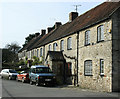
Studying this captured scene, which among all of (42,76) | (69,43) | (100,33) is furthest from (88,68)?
(69,43)

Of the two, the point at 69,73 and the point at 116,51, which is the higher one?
the point at 116,51

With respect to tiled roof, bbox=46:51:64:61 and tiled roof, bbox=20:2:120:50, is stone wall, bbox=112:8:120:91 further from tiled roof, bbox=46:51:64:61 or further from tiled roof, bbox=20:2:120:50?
tiled roof, bbox=46:51:64:61

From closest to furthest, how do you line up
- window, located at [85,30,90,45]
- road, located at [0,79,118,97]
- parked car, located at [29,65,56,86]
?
road, located at [0,79,118,97] < parked car, located at [29,65,56,86] < window, located at [85,30,90,45]

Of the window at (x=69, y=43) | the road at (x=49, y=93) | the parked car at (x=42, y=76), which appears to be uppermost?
the window at (x=69, y=43)

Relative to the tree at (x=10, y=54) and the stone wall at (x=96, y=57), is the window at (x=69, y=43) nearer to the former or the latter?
the stone wall at (x=96, y=57)

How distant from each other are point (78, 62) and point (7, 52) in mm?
59859

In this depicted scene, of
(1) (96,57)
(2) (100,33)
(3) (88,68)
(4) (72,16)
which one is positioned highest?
(4) (72,16)

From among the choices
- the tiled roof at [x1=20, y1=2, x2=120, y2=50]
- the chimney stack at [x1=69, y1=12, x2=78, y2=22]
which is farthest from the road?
the chimney stack at [x1=69, y1=12, x2=78, y2=22]

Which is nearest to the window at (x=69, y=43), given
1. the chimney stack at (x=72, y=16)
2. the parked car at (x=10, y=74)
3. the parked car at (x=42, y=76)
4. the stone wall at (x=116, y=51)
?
the parked car at (x=42, y=76)

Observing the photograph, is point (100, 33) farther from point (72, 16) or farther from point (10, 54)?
point (10, 54)

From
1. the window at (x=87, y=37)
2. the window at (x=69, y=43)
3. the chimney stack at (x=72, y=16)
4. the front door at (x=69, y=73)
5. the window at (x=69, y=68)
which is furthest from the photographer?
the chimney stack at (x=72, y=16)

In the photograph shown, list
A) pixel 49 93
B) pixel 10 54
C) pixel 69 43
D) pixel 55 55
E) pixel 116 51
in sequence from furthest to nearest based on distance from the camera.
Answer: pixel 10 54 → pixel 55 55 → pixel 69 43 → pixel 116 51 → pixel 49 93

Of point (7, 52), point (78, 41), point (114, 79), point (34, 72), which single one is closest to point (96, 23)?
point (78, 41)

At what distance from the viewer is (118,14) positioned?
56.8ft
